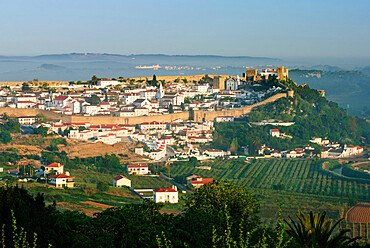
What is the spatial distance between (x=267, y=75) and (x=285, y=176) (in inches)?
659

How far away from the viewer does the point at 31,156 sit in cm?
2891

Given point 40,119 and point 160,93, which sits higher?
point 160,93

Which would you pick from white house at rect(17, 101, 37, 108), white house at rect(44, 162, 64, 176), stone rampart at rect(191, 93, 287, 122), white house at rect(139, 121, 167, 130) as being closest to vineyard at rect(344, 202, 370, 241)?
white house at rect(44, 162, 64, 176)

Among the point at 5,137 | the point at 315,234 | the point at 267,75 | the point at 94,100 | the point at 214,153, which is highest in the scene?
the point at 315,234

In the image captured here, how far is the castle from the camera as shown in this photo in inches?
1741

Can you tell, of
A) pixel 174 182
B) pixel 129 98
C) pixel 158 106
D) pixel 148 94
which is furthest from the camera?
pixel 148 94

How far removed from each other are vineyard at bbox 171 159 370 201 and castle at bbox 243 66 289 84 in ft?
40.9

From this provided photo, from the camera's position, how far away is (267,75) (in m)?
45.0

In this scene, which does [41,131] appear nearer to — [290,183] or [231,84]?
[290,183]

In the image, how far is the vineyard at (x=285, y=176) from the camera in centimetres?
2659

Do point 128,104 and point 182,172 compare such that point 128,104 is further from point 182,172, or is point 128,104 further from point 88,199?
point 88,199

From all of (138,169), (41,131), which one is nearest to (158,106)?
(41,131)

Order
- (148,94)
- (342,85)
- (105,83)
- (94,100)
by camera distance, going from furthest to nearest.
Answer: (342,85)
(105,83)
(148,94)
(94,100)

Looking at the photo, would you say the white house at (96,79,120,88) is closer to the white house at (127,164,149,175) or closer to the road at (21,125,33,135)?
the road at (21,125,33,135)
